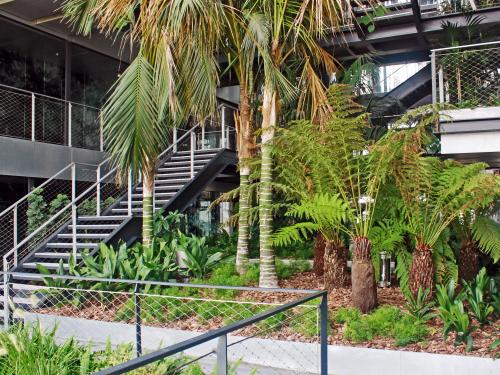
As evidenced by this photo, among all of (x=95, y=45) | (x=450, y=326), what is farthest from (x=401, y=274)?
(x=95, y=45)

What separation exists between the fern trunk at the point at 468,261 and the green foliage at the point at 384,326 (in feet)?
7.18

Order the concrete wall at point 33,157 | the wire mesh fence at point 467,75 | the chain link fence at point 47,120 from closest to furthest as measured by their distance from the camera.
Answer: the wire mesh fence at point 467,75
the concrete wall at point 33,157
the chain link fence at point 47,120

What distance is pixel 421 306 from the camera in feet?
19.3

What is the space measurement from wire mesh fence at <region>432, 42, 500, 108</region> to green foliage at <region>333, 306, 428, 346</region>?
14.6 ft

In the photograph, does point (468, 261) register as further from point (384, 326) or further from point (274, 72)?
point (274, 72)

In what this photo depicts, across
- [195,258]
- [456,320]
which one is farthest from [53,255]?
[456,320]

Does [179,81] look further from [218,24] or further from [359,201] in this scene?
[359,201]

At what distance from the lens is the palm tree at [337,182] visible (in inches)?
245

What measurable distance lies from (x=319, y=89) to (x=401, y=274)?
296 centimetres

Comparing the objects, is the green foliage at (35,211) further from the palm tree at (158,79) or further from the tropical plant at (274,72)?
the tropical plant at (274,72)

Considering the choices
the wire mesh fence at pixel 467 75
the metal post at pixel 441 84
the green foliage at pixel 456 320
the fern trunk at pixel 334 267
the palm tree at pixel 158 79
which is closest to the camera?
the green foliage at pixel 456 320

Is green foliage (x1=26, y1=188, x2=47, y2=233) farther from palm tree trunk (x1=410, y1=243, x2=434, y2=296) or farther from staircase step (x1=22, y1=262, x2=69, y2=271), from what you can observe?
palm tree trunk (x1=410, y1=243, x2=434, y2=296)

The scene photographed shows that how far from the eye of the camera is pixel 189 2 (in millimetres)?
6223

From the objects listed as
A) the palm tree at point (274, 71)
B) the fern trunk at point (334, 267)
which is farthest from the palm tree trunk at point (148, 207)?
the fern trunk at point (334, 267)
